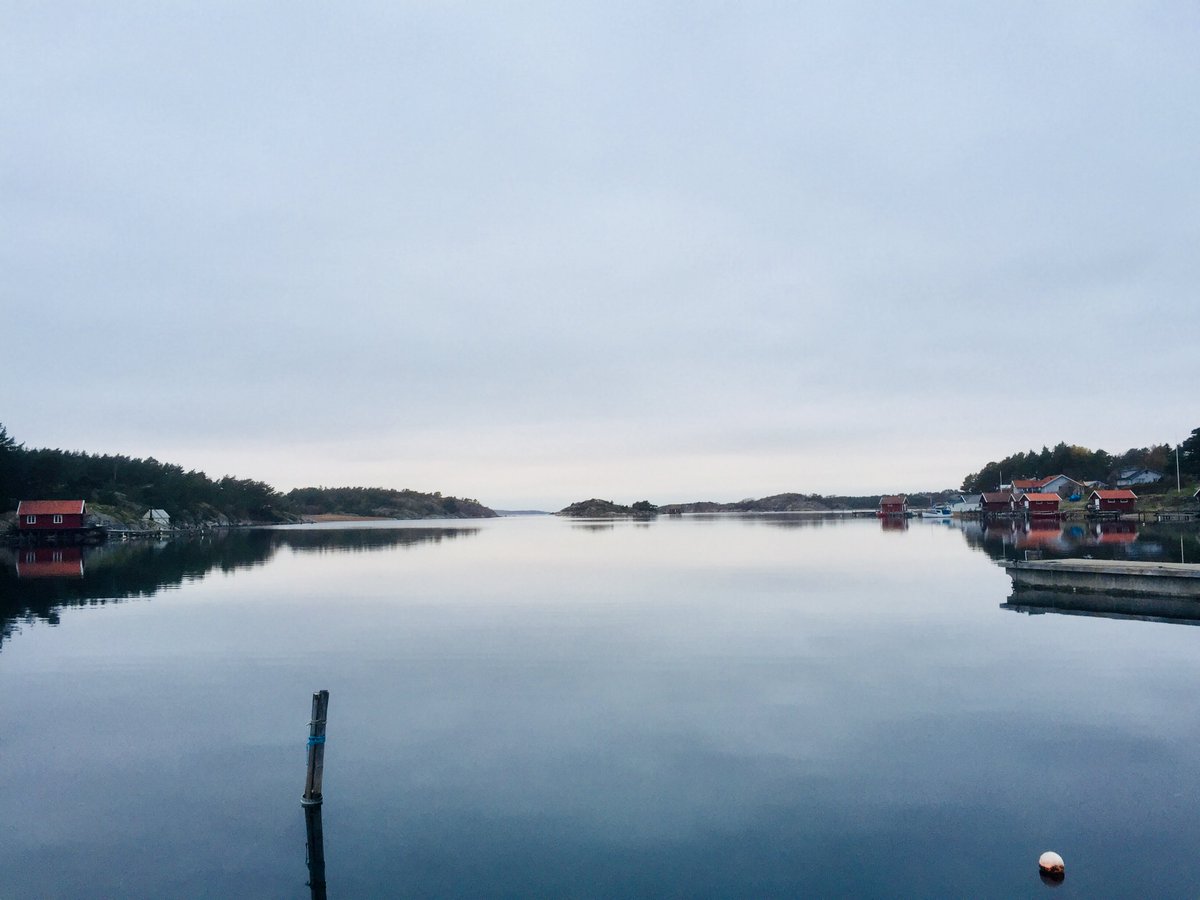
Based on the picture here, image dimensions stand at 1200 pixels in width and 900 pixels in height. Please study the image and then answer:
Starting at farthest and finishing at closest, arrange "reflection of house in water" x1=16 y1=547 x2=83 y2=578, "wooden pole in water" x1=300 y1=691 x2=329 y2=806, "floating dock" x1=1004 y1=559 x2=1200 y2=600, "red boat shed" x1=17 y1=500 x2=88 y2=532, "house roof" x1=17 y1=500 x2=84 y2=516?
1. "house roof" x1=17 y1=500 x2=84 y2=516
2. "red boat shed" x1=17 y1=500 x2=88 y2=532
3. "reflection of house in water" x1=16 y1=547 x2=83 y2=578
4. "floating dock" x1=1004 y1=559 x2=1200 y2=600
5. "wooden pole in water" x1=300 y1=691 x2=329 y2=806

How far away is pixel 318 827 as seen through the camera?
11023mm

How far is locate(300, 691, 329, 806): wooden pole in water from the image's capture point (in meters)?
11.2

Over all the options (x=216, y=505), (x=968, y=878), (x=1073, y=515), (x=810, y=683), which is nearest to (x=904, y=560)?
(x=810, y=683)

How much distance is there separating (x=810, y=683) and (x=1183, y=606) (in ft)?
66.0

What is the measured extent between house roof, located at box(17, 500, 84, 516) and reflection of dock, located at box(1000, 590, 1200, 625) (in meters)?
98.5

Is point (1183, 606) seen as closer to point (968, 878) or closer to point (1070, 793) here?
point (1070, 793)

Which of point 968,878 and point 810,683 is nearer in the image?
point 968,878

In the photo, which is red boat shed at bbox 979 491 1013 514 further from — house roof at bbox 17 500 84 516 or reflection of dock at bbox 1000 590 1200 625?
house roof at bbox 17 500 84 516

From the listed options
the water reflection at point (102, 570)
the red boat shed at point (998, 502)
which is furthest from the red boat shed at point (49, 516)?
the red boat shed at point (998, 502)

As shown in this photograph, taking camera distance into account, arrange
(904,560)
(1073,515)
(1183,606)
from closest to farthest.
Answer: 1. (1183,606)
2. (904,560)
3. (1073,515)

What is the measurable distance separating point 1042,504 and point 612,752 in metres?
127

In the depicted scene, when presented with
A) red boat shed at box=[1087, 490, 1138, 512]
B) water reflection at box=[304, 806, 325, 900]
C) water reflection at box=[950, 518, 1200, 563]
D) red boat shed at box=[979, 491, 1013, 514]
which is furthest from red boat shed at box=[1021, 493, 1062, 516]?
water reflection at box=[304, 806, 325, 900]

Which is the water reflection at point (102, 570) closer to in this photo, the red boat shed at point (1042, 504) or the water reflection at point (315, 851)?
the water reflection at point (315, 851)

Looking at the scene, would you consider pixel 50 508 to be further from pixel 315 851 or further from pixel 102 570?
pixel 315 851
